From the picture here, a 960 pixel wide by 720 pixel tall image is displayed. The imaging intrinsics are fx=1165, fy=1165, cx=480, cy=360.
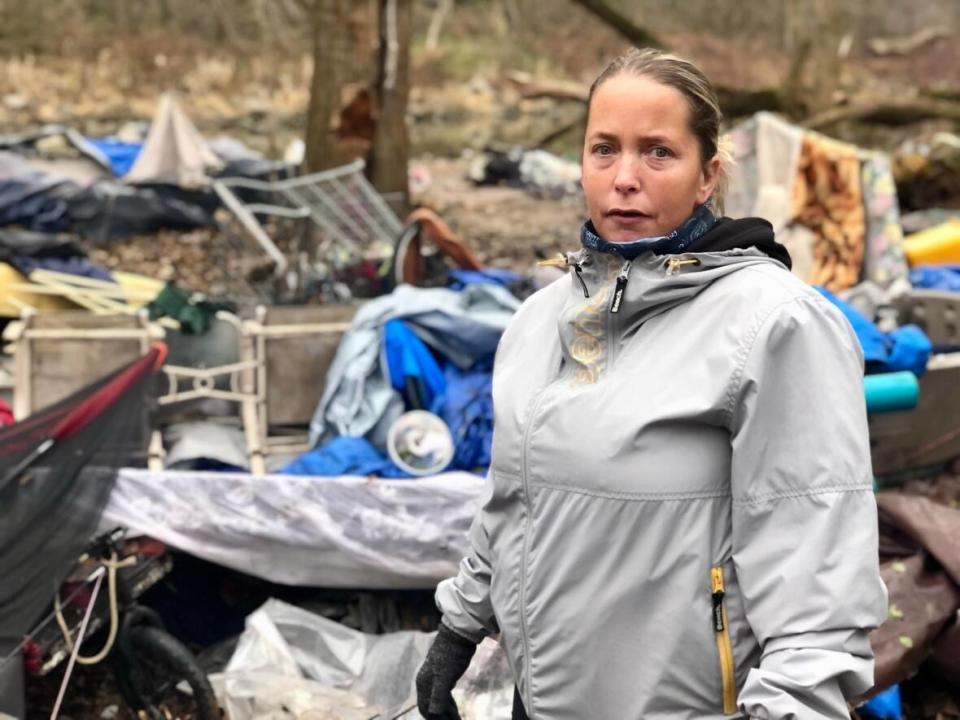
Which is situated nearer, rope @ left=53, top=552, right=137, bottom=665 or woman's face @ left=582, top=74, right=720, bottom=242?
woman's face @ left=582, top=74, right=720, bottom=242

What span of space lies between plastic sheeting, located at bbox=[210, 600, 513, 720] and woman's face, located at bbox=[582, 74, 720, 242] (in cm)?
201

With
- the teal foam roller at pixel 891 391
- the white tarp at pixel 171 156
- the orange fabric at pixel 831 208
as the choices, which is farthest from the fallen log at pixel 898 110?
the teal foam roller at pixel 891 391

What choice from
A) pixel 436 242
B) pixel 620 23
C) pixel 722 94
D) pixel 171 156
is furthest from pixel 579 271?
pixel 171 156

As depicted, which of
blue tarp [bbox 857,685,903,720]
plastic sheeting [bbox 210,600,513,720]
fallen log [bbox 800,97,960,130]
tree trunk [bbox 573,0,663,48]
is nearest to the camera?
plastic sheeting [bbox 210,600,513,720]

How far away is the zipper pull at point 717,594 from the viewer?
61.0 inches

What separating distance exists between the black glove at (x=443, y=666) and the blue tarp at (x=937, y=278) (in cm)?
463

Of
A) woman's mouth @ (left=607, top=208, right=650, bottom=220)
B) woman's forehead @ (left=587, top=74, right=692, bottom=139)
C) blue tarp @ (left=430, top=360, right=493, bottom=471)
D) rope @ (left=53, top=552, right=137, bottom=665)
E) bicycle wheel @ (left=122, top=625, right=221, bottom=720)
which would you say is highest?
woman's forehead @ (left=587, top=74, right=692, bottom=139)

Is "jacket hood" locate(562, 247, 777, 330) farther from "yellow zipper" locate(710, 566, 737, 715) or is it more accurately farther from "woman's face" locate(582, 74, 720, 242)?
"yellow zipper" locate(710, 566, 737, 715)

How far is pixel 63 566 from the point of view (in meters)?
3.65

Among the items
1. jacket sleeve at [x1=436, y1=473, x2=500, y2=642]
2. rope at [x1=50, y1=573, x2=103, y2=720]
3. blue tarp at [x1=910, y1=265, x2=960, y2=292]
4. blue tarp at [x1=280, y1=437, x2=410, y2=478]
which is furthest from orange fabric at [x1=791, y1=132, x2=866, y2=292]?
jacket sleeve at [x1=436, y1=473, x2=500, y2=642]

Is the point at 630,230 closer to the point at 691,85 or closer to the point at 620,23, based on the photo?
the point at 691,85

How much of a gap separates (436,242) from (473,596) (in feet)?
16.2

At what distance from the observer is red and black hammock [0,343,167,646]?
3490 millimetres

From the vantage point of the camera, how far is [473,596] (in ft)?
6.45
